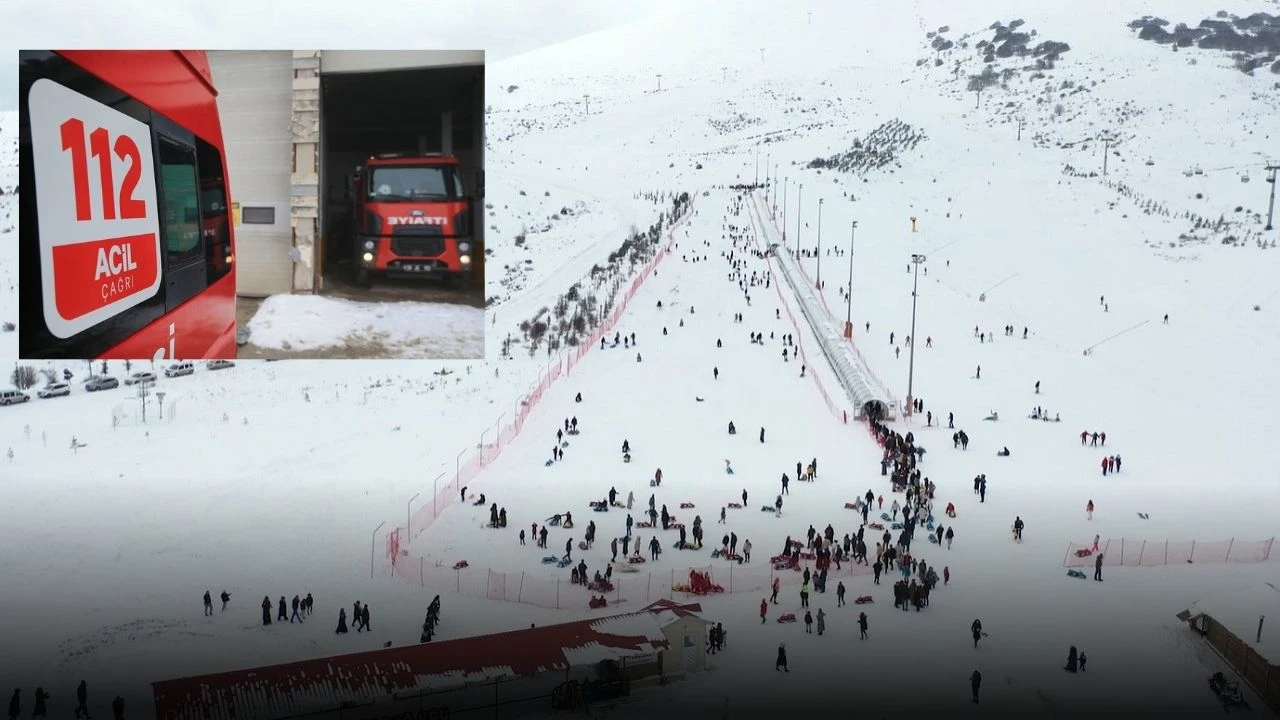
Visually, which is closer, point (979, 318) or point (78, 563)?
point (78, 563)

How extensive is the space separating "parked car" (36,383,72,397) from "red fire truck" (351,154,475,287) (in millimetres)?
17135

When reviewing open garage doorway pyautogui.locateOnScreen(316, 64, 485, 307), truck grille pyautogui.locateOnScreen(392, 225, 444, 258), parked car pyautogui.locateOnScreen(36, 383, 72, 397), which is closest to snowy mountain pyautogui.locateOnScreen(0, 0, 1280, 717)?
parked car pyautogui.locateOnScreen(36, 383, 72, 397)

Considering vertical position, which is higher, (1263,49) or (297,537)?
(1263,49)

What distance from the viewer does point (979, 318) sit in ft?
170

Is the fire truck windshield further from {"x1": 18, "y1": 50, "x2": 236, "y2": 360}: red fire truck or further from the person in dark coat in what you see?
the person in dark coat

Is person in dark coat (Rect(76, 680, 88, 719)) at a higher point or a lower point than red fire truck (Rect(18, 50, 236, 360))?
lower

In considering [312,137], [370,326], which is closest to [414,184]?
[312,137]

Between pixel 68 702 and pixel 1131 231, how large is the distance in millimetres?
64570

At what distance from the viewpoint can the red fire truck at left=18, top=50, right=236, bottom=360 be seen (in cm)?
2358

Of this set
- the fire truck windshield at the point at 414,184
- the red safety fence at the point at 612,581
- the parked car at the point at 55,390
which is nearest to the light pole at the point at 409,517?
the red safety fence at the point at 612,581

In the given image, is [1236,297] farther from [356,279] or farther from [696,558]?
[356,279]

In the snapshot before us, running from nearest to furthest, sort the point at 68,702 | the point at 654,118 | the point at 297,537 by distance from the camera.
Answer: the point at 68,702
the point at 297,537
the point at 654,118

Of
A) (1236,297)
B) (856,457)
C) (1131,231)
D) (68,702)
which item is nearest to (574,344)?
(856,457)

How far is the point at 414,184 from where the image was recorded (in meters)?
25.8
